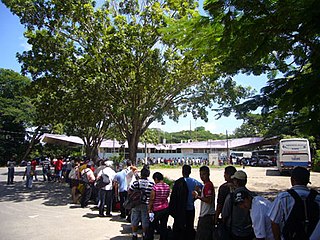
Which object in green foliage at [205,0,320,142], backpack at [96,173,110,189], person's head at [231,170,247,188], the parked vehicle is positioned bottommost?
backpack at [96,173,110,189]

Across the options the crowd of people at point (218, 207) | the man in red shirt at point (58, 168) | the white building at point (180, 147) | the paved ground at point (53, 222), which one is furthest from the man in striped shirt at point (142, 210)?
the white building at point (180, 147)

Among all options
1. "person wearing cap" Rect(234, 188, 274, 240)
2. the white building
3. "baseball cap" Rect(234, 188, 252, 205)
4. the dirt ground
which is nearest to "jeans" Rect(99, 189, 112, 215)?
"baseball cap" Rect(234, 188, 252, 205)

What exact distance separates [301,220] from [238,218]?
3.39ft

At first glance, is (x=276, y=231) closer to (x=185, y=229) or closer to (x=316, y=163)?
(x=185, y=229)

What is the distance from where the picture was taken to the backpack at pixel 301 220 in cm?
319

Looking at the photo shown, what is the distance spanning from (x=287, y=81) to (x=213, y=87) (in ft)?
39.0

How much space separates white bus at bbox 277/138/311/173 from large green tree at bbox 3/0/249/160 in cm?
1016

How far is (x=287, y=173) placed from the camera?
2398cm

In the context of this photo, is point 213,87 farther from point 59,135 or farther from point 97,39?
point 59,135

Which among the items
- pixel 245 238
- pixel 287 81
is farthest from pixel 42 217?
pixel 287 81

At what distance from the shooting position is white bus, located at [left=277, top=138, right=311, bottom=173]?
2302 centimetres

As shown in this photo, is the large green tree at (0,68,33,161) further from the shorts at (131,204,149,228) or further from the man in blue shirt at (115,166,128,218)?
the shorts at (131,204,149,228)

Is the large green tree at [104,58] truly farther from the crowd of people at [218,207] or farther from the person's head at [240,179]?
the person's head at [240,179]

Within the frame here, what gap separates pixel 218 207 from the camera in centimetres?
492
